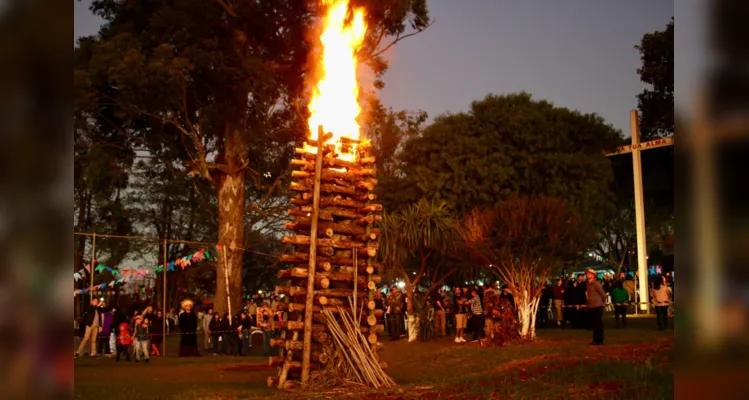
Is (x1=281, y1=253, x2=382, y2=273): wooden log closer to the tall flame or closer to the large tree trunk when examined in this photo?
the tall flame

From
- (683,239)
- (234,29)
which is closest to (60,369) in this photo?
(683,239)

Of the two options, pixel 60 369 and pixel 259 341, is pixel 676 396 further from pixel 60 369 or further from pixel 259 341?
pixel 259 341

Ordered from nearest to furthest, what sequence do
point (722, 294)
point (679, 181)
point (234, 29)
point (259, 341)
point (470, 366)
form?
point (722, 294)
point (679, 181)
point (470, 366)
point (259, 341)
point (234, 29)

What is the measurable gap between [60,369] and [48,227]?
0.39 m

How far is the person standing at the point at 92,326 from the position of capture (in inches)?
813

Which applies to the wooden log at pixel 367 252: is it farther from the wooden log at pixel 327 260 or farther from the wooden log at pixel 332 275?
the wooden log at pixel 332 275

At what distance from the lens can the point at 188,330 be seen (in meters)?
20.5

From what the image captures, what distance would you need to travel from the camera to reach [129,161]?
Result: 29.9 meters

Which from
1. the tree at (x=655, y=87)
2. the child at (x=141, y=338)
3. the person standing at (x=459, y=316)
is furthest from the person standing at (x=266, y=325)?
the tree at (x=655, y=87)

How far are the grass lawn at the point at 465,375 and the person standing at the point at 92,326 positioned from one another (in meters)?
1.10

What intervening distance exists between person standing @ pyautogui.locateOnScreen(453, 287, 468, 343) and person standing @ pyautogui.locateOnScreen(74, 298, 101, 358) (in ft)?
35.4

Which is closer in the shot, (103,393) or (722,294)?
(722,294)

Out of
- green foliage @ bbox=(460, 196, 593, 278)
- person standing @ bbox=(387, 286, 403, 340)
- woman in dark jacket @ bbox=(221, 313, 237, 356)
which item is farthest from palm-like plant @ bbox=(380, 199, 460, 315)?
woman in dark jacket @ bbox=(221, 313, 237, 356)

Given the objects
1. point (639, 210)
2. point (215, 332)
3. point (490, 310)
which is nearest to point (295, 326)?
point (490, 310)
